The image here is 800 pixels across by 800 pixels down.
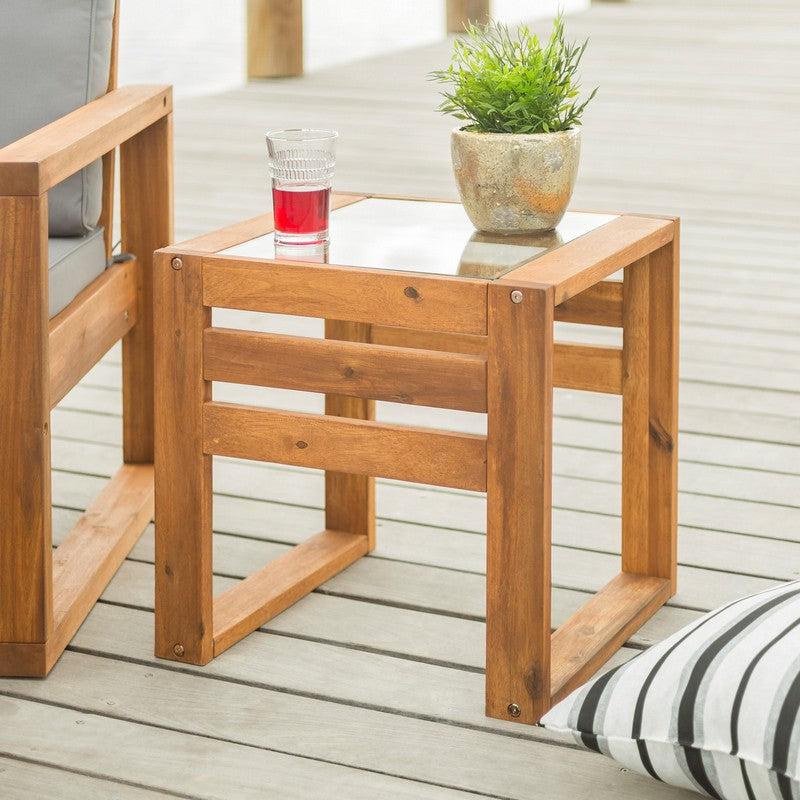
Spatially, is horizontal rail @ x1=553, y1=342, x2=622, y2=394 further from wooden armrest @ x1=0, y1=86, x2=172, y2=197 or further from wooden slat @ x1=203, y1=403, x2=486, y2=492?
wooden armrest @ x1=0, y1=86, x2=172, y2=197

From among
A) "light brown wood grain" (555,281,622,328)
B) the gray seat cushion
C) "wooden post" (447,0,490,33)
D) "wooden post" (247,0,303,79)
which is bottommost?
"light brown wood grain" (555,281,622,328)

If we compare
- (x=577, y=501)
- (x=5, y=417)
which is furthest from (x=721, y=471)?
(x=5, y=417)

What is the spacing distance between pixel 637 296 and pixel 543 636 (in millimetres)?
421

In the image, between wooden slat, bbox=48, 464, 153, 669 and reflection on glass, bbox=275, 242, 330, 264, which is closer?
reflection on glass, bbox=275, 242, 330, 264

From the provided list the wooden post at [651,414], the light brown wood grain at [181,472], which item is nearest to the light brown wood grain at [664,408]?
the wooden post at [651,414]

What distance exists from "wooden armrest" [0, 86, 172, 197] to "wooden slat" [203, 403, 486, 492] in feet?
0.92

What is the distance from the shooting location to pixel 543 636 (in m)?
1.31

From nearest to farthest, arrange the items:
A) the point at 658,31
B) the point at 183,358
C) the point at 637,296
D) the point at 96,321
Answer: the point at 183,358
the point at 637,296
the point at 96,321
the point at 658,31

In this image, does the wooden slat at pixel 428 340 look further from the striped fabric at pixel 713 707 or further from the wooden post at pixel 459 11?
the wooden post at pixel 459 11

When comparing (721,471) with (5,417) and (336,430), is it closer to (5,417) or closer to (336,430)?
(336,430)

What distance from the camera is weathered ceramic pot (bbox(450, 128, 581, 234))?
4.64 feet

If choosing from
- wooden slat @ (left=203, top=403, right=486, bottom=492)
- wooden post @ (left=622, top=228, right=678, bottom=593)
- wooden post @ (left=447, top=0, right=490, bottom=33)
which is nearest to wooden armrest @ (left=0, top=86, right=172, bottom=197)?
wooden slat @ (left=203, top=403, right=486, bottom=492)

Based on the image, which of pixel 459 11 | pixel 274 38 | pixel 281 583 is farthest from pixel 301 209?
pixel 459 11

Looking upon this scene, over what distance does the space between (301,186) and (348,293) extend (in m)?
0.16
